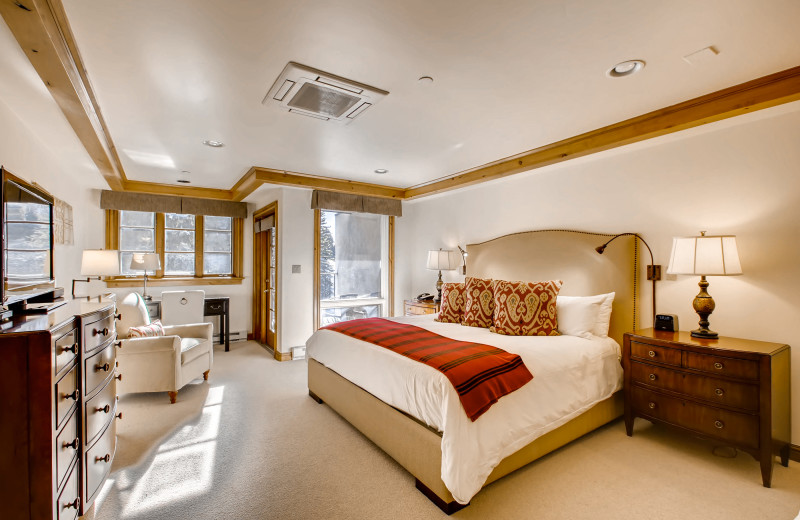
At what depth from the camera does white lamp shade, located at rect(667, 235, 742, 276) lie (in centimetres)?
252

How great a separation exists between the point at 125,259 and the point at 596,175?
6.23 m

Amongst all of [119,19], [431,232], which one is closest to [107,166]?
[119,19]

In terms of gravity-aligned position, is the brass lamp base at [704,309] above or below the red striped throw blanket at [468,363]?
above

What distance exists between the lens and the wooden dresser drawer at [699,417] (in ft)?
7.40

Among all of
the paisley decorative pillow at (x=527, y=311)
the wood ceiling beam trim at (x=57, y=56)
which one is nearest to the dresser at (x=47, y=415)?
the wood ceiling beam trim at (x=57, y=56)

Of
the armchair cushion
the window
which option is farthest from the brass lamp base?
the armchair cushion

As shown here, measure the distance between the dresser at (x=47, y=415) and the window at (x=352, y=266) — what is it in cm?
351

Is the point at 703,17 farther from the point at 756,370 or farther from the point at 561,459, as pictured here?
the point at 561,459

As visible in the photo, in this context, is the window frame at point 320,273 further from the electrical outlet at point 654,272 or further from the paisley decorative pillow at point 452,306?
the electrical outlet at point 654,272

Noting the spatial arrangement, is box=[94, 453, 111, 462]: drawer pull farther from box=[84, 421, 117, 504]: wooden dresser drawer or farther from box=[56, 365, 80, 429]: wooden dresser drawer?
box=[56, 365, 80, 429]: wooden dresser drawer

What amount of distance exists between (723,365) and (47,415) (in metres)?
3.44

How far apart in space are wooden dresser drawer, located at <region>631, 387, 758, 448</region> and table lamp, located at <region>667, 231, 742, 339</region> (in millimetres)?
513

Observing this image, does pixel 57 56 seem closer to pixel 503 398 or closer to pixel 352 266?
pixel 503 398

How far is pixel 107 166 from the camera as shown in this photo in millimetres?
3861
